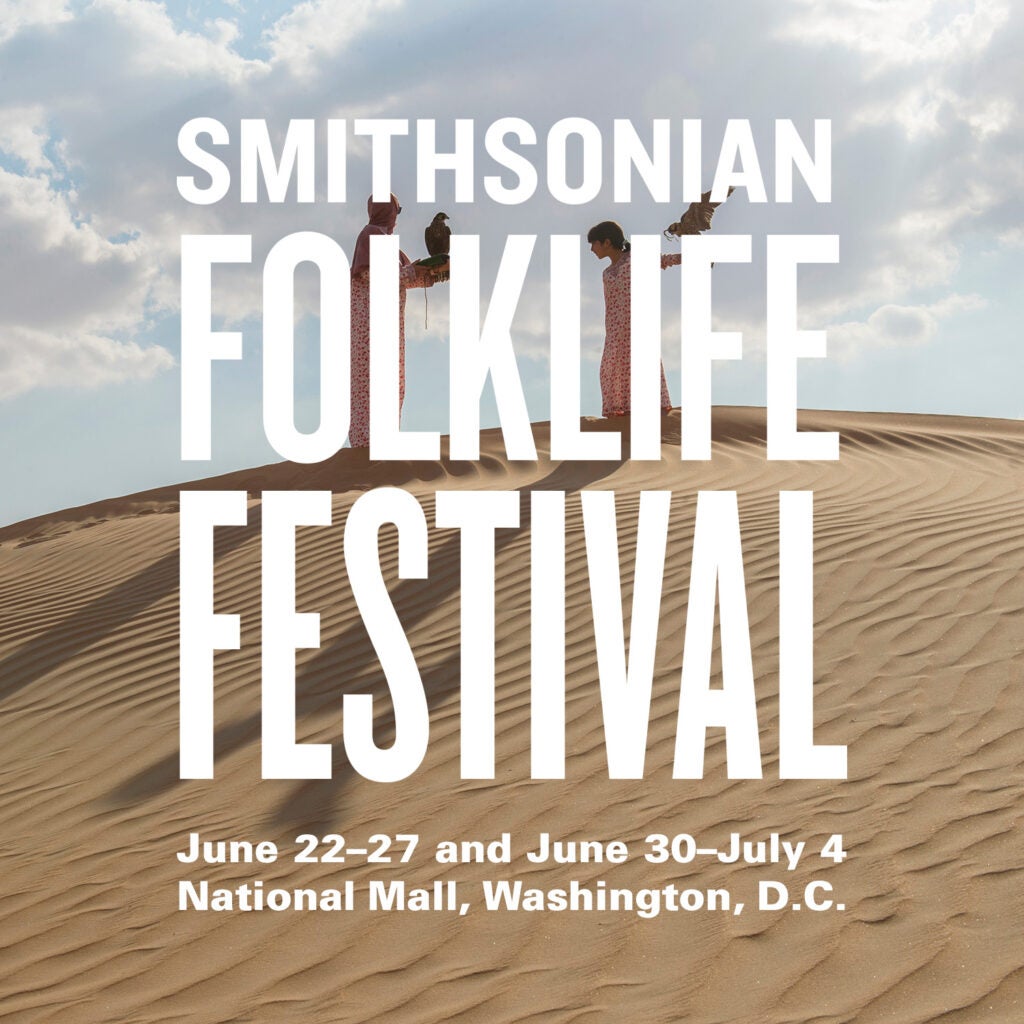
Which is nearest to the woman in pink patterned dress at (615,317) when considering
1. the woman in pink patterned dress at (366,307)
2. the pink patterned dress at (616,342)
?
the pink patterned dress at (616,342)

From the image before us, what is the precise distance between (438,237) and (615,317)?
1926 millimetres

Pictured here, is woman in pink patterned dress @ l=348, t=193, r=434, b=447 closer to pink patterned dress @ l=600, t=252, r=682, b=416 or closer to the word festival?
the word festival

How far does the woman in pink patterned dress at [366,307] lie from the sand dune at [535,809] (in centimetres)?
354

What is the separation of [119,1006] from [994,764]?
2.93 meters

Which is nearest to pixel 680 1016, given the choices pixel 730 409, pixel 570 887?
pixel 570 887

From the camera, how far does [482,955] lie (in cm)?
326

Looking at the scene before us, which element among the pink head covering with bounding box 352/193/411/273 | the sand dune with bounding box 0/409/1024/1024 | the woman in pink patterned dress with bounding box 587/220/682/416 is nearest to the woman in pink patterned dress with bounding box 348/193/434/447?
the pink head covering with bounding box 352/193/411/273

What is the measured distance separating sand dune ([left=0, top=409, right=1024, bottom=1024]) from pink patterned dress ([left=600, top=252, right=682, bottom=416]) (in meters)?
3.74

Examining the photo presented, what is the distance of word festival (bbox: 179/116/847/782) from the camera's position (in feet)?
16.5

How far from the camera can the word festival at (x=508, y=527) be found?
504cm

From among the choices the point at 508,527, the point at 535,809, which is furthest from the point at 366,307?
the point at 535,809

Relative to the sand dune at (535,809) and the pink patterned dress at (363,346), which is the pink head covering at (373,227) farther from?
the sand dune at (535,809)

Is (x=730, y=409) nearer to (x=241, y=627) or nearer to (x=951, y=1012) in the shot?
(x=241, y=627)

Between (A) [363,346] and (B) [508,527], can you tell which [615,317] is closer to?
(A) [363,346]
